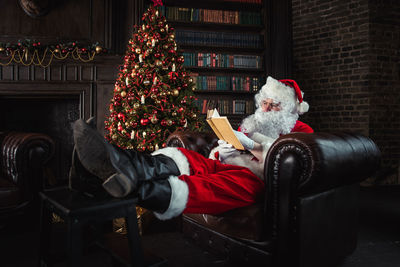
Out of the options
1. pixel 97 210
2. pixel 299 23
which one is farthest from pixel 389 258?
pixel 299 23

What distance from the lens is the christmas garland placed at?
3551 mm

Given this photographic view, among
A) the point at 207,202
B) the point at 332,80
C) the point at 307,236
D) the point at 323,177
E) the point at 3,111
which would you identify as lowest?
the point at 307,236

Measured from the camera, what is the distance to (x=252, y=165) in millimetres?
1543

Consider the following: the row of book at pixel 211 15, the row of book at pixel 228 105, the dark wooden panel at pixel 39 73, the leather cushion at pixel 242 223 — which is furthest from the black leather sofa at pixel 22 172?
the row of book at pixel 211 15

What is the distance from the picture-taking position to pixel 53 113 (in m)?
4.02

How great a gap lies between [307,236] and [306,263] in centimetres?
11

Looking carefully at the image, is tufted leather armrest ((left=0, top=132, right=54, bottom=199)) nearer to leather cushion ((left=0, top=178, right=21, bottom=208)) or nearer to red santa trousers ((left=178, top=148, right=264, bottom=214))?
leather cushion ((left=0, top=178, right=21, bottom=208))

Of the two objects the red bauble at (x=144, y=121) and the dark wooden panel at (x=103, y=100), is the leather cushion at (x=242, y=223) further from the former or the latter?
the dark wooden panel at (x=103, y=100)

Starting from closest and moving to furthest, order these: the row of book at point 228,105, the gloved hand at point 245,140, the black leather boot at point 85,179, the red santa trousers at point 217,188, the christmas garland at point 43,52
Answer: the black leather boot at point 85,179 < the red santa trousers at point 217,188 < the gloved hand at point 245,140 < the christmas garland at point 43,52 < the row of book at point 228,105

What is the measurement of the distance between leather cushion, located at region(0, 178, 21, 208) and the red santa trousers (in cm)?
128

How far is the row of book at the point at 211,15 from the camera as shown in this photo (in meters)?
3.99

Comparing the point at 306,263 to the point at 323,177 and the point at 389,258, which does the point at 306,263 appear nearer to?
the point at 323,177

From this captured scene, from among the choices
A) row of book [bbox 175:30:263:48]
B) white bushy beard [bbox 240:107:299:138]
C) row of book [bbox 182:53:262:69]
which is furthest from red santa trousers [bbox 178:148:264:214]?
row of book [bbox 175:30:263:48]

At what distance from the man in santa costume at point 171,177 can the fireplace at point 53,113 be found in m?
2.79
